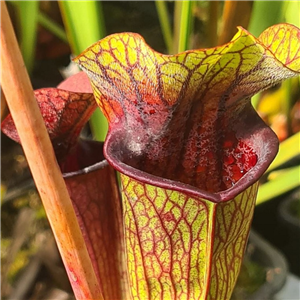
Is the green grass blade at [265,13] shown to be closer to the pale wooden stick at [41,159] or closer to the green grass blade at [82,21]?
the green grass blade at [82,21]

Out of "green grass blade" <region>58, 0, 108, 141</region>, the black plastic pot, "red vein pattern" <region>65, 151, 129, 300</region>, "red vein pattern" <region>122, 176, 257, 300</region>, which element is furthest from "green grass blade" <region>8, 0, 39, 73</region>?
the black plastic pot

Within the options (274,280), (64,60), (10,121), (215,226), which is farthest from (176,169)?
(64,60)

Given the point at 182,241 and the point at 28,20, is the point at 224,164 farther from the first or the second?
the point at 28,20

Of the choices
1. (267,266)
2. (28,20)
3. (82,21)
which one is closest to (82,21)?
(82,21)

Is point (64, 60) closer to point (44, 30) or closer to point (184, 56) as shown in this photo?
point (44, 30)

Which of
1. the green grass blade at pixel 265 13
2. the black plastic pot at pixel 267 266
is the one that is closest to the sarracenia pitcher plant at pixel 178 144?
the green grass blade at pixel 265 13

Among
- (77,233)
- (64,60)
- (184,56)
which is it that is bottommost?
(77,233)
